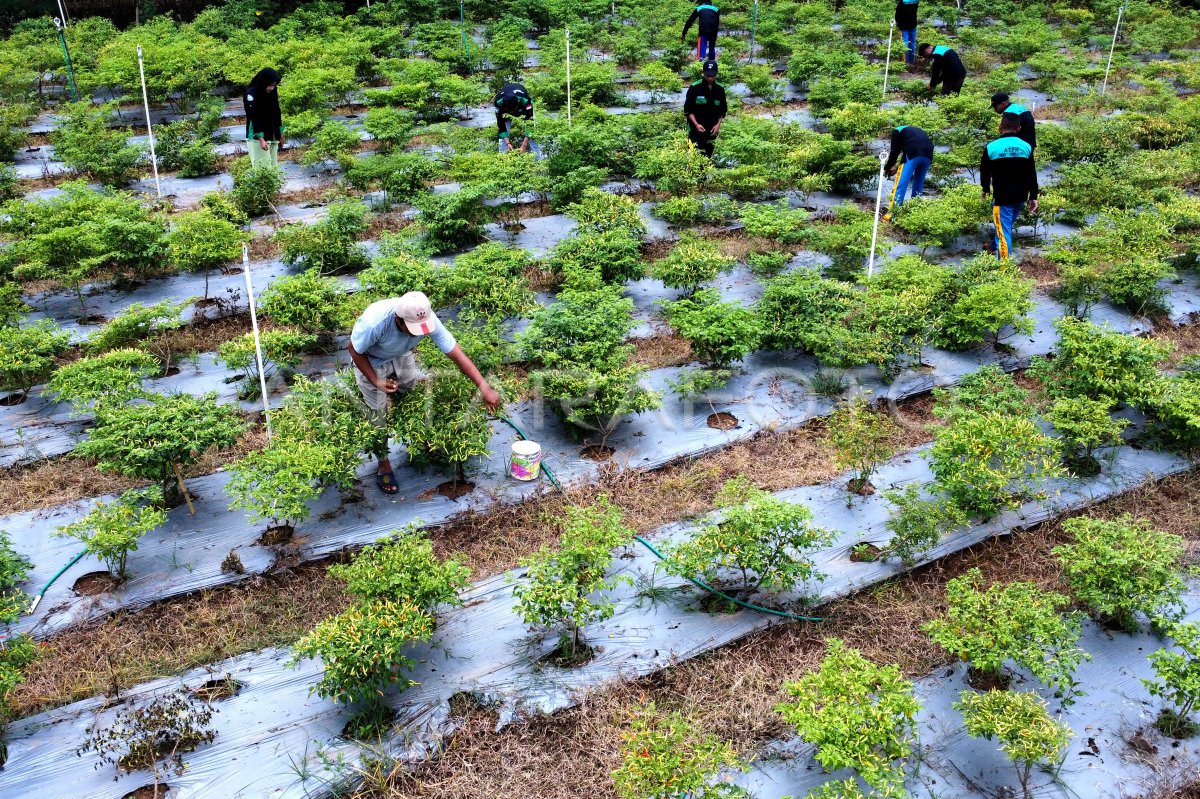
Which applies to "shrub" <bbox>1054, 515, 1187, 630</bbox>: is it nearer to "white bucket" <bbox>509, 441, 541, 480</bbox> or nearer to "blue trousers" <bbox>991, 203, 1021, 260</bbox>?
"white bucket" <bbox>509, 441, 541, 480</bbox>

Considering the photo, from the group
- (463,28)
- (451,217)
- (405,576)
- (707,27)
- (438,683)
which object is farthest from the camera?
(463,28)

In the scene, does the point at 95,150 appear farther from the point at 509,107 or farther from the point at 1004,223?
the point at 1004,223

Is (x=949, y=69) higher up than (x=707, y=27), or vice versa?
(x=707, y=27)

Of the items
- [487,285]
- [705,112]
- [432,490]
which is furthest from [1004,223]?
[432,490]

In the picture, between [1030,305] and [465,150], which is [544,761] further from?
[465,150]

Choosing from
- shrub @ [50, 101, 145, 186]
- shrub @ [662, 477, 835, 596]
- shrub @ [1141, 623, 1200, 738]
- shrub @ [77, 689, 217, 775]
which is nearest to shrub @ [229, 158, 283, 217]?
shrub @ [50, 101, 145, 186]

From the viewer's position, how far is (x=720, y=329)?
6.07 m

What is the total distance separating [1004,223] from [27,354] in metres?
7.82

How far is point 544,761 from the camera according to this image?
3.87 metres

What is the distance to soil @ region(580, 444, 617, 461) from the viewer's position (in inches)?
229

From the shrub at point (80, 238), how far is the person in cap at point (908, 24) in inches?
462

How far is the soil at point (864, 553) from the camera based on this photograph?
4.92 meters

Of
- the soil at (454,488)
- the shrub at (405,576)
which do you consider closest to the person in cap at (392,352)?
the soil at (454,488)

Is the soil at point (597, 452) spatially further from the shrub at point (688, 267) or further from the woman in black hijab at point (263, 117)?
the woman in black hijab at point (263, 117)
